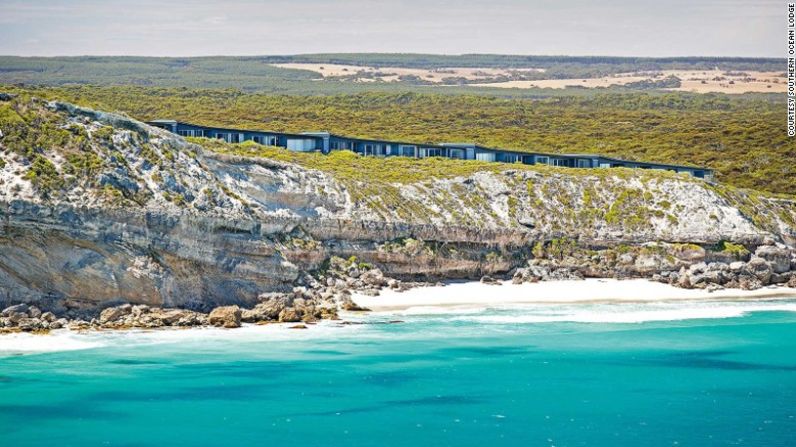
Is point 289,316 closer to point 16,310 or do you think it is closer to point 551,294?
point 16,310

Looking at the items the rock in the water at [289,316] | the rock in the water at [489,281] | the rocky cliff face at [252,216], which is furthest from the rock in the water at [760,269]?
the rock in the water at [289,316]

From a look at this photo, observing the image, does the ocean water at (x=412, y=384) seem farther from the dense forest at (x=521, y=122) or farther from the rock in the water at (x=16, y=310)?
the dense forest at (x=521, y=122)

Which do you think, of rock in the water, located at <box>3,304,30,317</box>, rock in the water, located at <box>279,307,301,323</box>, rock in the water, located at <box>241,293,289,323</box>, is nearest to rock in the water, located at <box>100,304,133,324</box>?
rock in the water, located at <box>3,304,30,317</box>

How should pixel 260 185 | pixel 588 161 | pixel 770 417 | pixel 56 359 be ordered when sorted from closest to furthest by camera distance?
pixel 770 417
pixel 56 359
pixel 260 185
pixel 588 161

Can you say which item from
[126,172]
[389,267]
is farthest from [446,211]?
[126,172]

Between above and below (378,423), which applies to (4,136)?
above

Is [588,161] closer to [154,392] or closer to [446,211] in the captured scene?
[446,211]

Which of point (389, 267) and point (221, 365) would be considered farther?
point (389, 267)

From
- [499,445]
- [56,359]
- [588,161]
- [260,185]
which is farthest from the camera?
[588,161]
